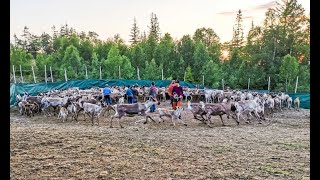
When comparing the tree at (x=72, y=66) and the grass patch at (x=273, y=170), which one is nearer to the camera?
the grass patch at (x=273, y=170)

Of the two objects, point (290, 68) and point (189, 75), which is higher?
point (290, 68)

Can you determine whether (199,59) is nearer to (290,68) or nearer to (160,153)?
(290,68)

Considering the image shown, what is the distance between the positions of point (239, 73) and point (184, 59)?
10674mm

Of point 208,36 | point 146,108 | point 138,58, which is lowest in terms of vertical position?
point 146,108

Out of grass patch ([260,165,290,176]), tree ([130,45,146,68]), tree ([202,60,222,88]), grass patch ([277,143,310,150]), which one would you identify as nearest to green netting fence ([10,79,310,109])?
tree ([202,60,222,88])

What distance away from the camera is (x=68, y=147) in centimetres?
927

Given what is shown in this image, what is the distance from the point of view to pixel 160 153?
8.86 meters

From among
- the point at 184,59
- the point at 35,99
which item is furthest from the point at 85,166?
the point at 184,59

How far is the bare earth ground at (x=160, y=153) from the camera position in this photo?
7.05 meters

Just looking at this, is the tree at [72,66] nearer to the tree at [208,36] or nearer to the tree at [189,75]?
the tree at [189,75]

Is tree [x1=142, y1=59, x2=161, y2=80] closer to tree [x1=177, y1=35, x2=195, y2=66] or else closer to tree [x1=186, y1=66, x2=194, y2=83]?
tree [x1=186, y1=66, x2=194, y2=83]

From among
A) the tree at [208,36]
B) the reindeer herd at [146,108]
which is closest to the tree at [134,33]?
the tree at [208,36]

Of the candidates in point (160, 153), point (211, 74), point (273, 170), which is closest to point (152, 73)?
point (211, 74)

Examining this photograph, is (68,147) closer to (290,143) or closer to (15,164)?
(15,164)
